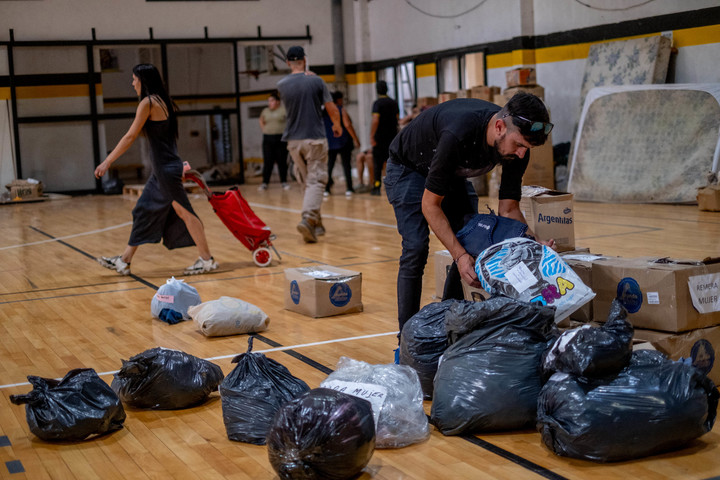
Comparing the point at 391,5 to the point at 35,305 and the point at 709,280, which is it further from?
the point at 709,280

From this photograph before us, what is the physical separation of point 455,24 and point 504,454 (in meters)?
12.9

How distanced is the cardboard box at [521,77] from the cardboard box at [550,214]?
25.6 feet

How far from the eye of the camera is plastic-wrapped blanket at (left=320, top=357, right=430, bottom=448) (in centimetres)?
304

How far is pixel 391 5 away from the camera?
17.0 meters

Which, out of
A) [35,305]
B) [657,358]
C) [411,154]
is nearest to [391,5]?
[35,305]

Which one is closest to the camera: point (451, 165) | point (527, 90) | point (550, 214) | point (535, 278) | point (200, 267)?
point (535, 278)

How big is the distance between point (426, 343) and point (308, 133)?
5.07 m

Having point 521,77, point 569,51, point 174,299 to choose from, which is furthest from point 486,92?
point 174,299

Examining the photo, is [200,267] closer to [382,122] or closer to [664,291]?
[664,291]

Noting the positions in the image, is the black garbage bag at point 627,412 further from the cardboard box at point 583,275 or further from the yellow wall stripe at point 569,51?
the yellow wall stripe at point 569,51

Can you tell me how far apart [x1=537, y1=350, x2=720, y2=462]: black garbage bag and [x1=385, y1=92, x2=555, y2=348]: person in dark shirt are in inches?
29.6

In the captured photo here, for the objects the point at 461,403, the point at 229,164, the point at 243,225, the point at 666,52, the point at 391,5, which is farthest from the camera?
the point at 229,164

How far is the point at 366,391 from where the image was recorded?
311cm

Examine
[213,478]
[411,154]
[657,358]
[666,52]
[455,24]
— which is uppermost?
[455,24]
